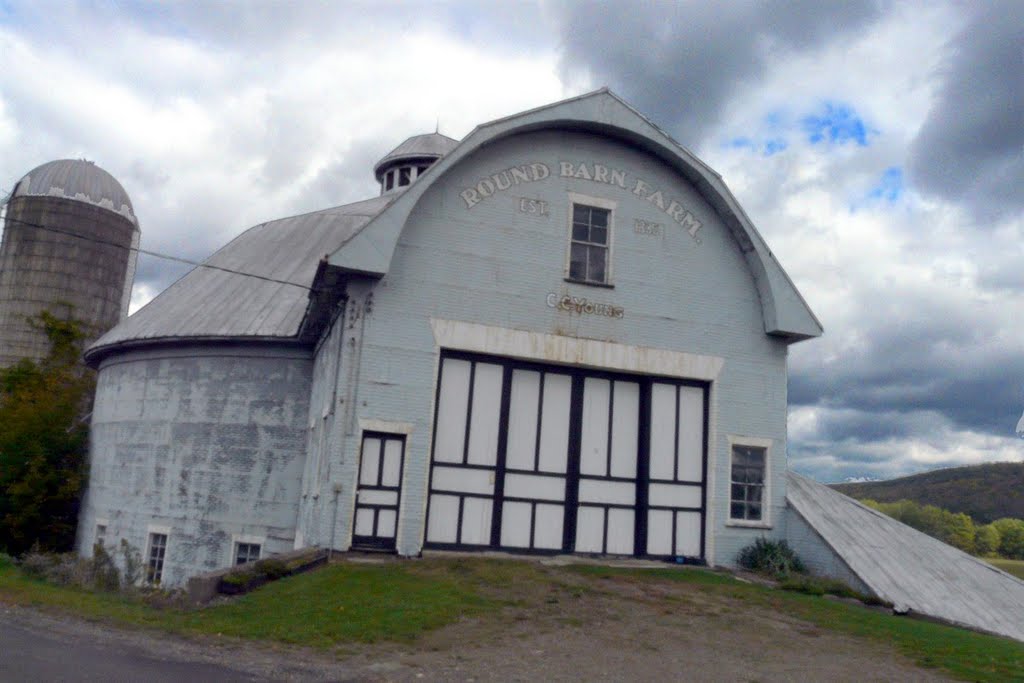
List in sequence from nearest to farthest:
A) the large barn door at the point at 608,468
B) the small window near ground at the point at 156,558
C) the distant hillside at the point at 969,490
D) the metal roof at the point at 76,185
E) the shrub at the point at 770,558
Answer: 1. the shrub at the point at 770,558
2. the large barn door at the point at 608,468
3. the small window near ground at the point at 156,558
4. the metal roof at the point at 76,185
5. the distant hillside at the point at 969,490

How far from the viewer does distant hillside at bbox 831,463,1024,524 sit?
2596 inches

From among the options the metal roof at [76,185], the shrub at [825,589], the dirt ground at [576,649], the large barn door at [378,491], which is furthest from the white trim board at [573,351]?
the metal roof at [76,185]

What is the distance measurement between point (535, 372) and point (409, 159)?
1611cm

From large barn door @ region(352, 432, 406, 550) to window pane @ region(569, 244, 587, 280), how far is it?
4.23 m

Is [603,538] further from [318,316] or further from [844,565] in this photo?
[318,316]

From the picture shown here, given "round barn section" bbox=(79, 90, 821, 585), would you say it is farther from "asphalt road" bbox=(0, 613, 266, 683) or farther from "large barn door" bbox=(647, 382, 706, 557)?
"asphalt road" bbox=(0, 613, 266, 683)

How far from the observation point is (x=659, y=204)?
16.2 metres

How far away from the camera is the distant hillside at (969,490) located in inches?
2596

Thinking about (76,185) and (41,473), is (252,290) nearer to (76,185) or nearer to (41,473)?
(41,473)

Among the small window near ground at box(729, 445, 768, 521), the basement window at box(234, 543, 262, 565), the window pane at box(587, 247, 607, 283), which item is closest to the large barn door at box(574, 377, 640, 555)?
the window pane at box(587, 247, 607, 283)

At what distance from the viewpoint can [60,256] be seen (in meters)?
36.2

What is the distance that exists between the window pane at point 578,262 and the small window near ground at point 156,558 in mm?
10364

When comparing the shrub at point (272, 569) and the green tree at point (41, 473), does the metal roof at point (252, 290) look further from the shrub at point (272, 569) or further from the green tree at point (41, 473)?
the shrub at point (272, 569)

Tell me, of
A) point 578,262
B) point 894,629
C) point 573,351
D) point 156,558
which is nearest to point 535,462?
point 573,351
